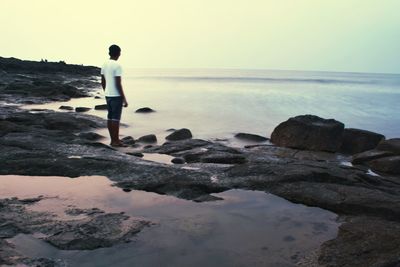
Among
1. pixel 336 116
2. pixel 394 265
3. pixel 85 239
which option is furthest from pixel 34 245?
pixel 336 116

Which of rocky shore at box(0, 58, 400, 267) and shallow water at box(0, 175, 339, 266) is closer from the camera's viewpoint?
shallow water at box(0, 175, 339, 266)

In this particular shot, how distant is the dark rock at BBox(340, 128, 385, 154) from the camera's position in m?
11.2

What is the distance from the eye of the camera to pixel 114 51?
30.9 feet

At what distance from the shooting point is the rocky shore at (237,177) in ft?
13.0

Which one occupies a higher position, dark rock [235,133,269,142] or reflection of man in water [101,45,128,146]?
reflection of man in water [101,45,128,146]

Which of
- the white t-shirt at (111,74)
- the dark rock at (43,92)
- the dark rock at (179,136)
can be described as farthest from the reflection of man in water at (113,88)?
the dark rock at (43,92)

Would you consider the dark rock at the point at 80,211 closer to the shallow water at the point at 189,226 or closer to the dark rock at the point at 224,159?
the shallow water at the point at 189,226

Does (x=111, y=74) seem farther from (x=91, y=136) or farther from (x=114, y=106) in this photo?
(x=91, y=136)

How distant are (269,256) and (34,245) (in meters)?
2.11

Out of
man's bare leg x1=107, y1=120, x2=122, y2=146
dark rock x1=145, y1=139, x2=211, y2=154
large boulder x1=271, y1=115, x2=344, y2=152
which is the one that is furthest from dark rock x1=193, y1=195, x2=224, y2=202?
large boulder x1=271, y1=115, x2=344, y2=152

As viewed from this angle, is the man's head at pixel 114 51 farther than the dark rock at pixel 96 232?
Yes

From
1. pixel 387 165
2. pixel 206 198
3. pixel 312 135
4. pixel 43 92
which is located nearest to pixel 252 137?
pixel 312 135

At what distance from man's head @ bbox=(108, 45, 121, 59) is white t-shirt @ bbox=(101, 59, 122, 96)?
125 millimetres

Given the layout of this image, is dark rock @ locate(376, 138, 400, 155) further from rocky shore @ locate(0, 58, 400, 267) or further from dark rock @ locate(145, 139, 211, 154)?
dark rock @ locate(145, 139, 211, 154)
